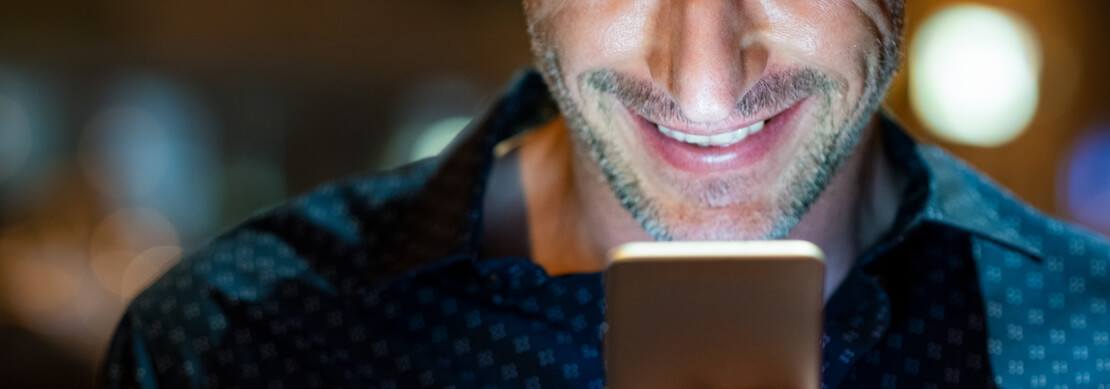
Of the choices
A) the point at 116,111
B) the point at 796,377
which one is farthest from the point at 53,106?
the point at 796,377

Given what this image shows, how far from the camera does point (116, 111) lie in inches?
155

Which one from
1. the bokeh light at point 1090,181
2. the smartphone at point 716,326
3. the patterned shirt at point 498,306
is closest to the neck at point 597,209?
the patterned shirt at point 498,306

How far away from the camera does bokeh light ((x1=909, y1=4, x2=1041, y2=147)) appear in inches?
160

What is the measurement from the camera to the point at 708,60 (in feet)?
2.52

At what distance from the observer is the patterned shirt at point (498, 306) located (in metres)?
0.85

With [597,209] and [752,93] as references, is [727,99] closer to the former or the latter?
[752,93]

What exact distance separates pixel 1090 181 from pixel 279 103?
240 cm

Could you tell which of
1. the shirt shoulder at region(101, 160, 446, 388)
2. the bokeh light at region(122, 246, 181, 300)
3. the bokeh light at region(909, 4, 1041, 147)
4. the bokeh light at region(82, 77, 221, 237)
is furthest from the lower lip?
the bokeh light at region(909, 4, 1041, 147)

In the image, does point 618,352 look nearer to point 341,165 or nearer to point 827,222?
point 827,222

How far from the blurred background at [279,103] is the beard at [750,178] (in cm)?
304

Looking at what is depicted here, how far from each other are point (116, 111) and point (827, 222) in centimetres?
335

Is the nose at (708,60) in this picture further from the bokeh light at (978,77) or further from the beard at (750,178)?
the bokeh light at (978,77)

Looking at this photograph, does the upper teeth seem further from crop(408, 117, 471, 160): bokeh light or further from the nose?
crop(408, 117, 471, 160): bokeh light

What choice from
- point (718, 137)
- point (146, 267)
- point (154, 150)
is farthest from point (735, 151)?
point (154, 150)
